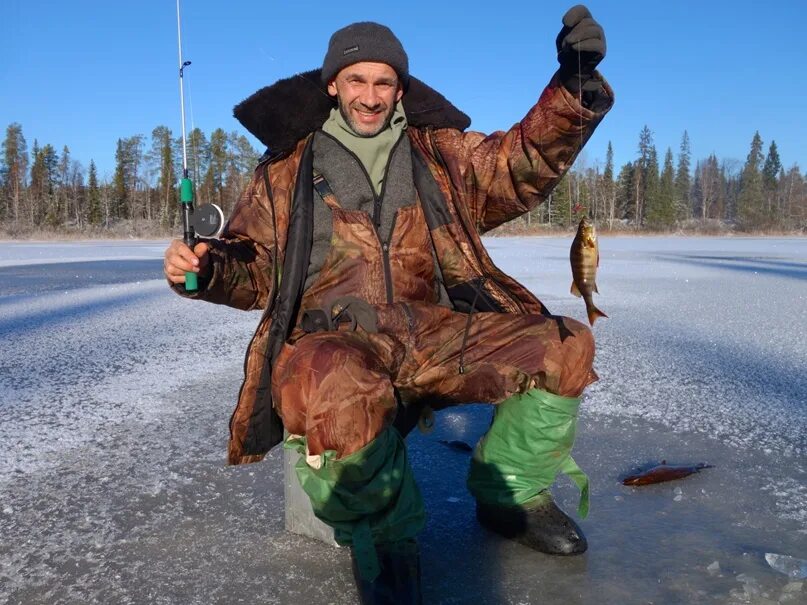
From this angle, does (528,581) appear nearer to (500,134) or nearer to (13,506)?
(500,134)

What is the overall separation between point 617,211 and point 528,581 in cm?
5054

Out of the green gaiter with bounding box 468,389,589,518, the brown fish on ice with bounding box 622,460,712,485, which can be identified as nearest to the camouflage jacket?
the green gaiter with bounding box 468,389,589,518

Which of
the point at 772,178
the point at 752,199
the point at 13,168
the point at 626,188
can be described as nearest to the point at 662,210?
the point at 626,188

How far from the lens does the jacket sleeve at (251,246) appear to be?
2.74 meters

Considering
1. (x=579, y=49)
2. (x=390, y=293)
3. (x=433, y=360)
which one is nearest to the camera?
(x=579, y=49)

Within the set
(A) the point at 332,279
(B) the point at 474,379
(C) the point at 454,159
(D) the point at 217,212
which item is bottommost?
(B) the point at 474,379

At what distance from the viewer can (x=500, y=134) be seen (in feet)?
9.69

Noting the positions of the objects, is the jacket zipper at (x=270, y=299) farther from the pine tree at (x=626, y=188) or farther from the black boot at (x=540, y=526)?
the pine tree at (x=626, y=188)

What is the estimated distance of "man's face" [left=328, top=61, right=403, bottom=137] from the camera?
2869mm

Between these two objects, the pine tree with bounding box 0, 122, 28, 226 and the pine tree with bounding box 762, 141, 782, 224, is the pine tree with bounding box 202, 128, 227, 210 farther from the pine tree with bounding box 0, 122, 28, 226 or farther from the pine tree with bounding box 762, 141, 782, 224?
the pine tree with bounding box 762, 141, 782, 224

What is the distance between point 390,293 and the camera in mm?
2746

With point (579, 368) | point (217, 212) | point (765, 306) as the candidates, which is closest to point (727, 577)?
point (579, 368)

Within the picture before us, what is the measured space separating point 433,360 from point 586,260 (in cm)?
72

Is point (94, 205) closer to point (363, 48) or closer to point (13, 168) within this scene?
point (13, 168)
